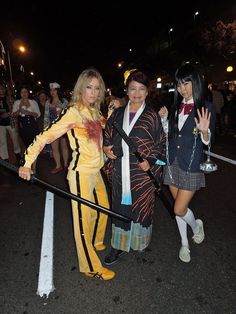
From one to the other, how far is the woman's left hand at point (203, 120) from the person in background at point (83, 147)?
0.92m

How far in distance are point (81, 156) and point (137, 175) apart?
1.89 ft

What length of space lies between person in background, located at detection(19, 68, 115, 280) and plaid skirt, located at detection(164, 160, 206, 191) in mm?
736

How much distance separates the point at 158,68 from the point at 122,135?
113 ft

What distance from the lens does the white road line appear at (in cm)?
239

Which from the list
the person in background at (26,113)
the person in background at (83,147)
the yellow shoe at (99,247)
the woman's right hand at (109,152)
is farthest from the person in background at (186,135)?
the person in background at (26,113)

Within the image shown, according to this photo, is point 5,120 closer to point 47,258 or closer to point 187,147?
point 47,258

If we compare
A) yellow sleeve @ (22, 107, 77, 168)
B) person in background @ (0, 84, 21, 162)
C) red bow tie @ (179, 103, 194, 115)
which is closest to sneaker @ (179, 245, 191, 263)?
red bow tie @ (179, 103, 194, 115)

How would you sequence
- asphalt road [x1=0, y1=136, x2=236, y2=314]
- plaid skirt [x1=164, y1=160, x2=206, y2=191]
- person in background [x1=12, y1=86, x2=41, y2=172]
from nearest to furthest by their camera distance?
1. asphalt road [x1=0, y1=136, x2=236, y2=314]
2. plaid skirt [x1=164, y1=160, x2=206, y2=191]
3. person in background [x1=12, y1=86, x2=41, y2=172]

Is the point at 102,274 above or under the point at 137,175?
under

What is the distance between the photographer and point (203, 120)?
227 cm

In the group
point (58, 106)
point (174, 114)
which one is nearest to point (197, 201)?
point (174, 114)

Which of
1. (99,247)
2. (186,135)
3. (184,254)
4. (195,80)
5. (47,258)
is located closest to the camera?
(195,80)

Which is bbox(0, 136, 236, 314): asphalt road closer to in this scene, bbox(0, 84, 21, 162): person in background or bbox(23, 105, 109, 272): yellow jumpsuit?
bbox(23, 105, 109, 272): yellow jumpsuit

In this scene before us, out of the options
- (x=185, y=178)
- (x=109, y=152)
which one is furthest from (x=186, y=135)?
(x=109, y=152)
